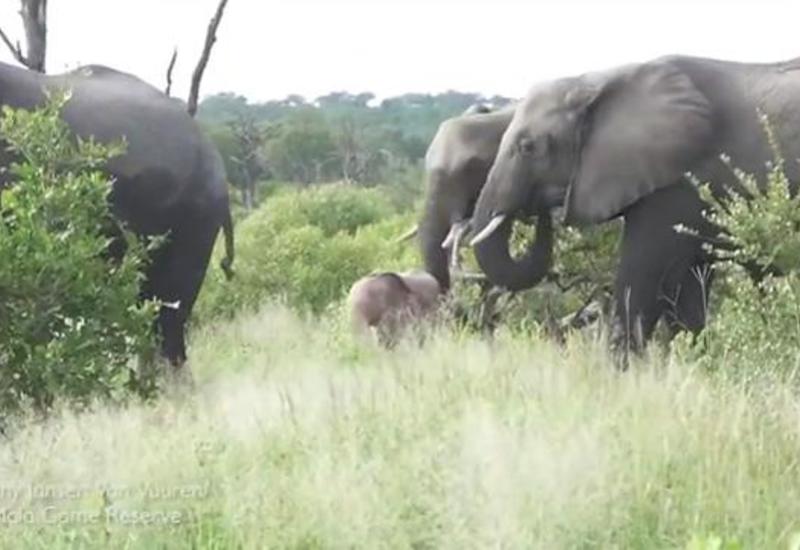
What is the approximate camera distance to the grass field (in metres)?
4.23

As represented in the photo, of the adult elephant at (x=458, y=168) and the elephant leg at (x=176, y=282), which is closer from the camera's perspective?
the elephant leg at (x=176, y=282)

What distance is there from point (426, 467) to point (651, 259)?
10.1 ft

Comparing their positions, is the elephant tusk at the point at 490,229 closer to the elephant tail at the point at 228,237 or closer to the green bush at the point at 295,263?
A: the elephant tail at the point at 228,237

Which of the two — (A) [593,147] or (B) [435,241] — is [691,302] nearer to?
(A) [593,147]

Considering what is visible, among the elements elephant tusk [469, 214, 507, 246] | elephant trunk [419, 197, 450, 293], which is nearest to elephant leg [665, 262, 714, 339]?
elephant tusk [469, 214, 507, 246]

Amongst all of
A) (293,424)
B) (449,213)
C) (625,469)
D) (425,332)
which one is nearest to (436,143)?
(449,213)

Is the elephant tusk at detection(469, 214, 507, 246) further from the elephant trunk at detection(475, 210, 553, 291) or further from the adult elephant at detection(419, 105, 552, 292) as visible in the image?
the adult elephant at detection(419, 105, 552, 292)

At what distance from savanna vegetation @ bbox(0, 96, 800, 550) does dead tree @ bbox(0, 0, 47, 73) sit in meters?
4.38

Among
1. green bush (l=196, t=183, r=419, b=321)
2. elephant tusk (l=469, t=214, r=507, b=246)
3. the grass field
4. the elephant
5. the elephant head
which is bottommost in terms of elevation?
green bush (l=196, t=183, r=419, b=321)

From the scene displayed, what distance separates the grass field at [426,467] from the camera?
166 inches

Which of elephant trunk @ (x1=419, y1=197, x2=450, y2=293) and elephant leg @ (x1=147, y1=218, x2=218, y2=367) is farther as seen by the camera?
elephant trunk @ (x1=419, y1=197, x2=450, y2=293)

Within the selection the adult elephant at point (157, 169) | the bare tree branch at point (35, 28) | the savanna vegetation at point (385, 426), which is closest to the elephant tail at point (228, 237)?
the adult elephant at point (157, 169)

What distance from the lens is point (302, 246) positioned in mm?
13930

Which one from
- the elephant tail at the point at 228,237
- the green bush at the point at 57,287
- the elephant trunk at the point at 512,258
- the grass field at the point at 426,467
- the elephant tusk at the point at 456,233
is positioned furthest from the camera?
the elephant tusk at the point at 456,233
